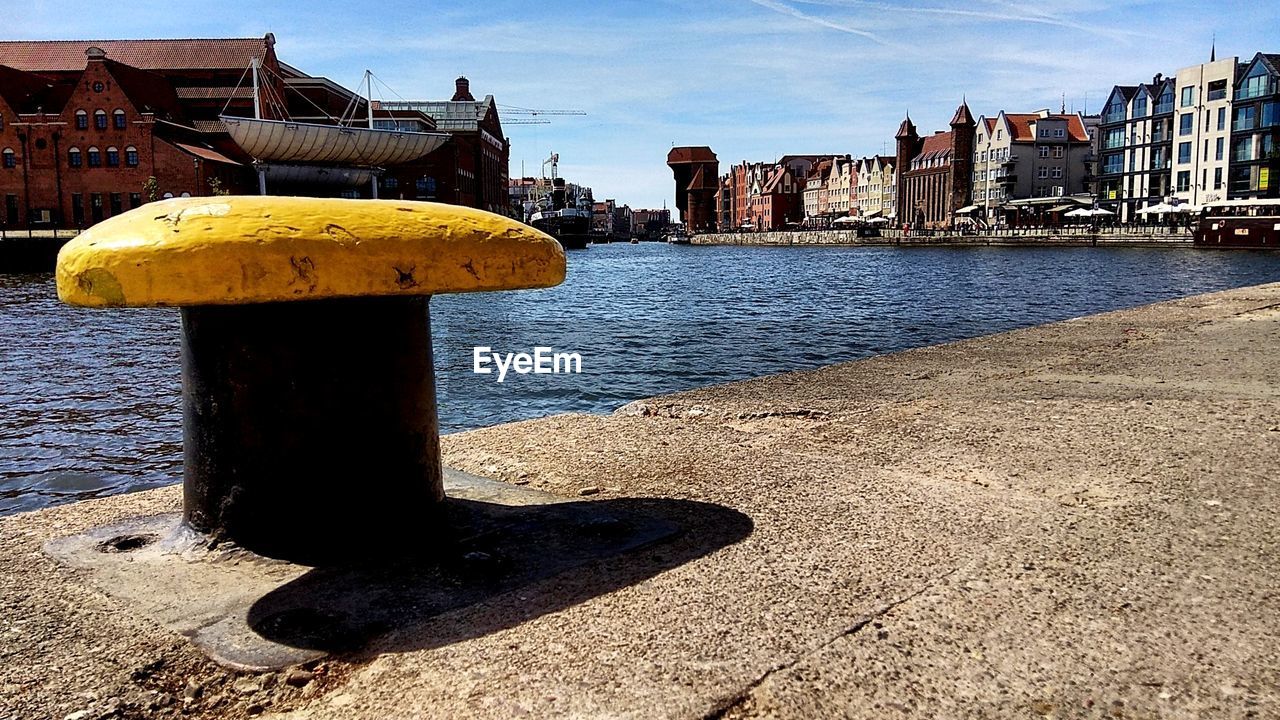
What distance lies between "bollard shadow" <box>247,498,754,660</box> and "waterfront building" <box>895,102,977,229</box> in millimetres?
114163

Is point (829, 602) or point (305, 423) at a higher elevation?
point (305, 423)

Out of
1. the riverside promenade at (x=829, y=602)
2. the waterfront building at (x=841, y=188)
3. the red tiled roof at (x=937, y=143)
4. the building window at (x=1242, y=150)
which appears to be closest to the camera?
the riverside promenade at (x=829, y=602)

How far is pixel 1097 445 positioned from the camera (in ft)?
15.3

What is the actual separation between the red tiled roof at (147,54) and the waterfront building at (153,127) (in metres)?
0.12

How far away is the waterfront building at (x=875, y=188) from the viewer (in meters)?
132

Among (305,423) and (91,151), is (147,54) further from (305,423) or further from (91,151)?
(305,423)

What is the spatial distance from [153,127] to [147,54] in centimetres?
2113

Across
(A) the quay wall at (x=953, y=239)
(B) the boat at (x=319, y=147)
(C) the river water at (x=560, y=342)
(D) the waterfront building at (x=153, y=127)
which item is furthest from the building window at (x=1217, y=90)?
(D) the waterfront building at (x=153, y=127)

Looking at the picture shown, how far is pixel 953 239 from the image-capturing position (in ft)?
312

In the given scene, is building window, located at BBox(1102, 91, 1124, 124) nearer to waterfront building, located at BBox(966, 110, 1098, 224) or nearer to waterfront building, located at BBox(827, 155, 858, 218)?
waterfront building, located at BBox(966, 110, 1098, 224)

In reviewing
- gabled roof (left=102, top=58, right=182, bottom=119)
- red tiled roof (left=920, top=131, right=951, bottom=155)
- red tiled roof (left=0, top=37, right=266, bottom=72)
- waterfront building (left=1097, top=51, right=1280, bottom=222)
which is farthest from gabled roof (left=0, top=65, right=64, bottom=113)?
red tiled roof (left=920, top=131, right=951, bottom=155)

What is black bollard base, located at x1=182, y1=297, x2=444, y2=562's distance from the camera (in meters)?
3.07

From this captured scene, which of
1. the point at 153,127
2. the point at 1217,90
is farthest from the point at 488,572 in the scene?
the point at 1217,90

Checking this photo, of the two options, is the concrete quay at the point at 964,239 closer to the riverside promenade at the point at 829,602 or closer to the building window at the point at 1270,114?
the building window at the point at 1270,114
